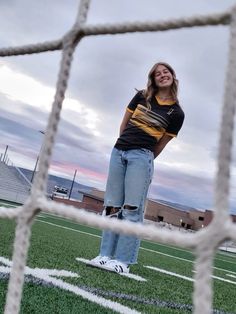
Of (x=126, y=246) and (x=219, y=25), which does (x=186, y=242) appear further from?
(x=126, y=246)

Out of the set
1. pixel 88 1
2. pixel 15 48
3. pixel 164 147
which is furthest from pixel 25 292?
pixel 164 147

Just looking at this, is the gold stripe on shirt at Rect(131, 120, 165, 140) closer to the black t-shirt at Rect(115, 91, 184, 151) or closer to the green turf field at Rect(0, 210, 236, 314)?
the black t-shirt at Rect(115, 91, 184, 151)

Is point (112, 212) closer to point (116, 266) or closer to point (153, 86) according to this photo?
point (116, 266)

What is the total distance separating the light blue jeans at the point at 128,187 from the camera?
2701 millimetres

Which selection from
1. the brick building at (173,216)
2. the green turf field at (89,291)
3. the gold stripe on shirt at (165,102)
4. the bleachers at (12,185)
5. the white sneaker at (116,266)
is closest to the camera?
the green turf field at (89,291)

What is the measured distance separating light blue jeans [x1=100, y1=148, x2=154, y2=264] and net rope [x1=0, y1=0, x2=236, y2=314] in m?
1.29

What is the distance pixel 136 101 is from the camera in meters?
2.87

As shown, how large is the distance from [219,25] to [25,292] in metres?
1.16

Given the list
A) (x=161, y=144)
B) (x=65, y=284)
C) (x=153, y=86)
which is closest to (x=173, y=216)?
(x=161, y=144)

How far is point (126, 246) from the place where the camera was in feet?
9.11

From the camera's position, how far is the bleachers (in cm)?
2102

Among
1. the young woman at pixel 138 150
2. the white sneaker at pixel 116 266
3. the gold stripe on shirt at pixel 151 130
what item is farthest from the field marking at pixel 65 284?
the gold stripe on shirt at pixel 151 130

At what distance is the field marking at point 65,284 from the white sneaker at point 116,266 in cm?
33

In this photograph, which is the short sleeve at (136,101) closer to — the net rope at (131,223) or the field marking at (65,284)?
the field marking at (65,284)
